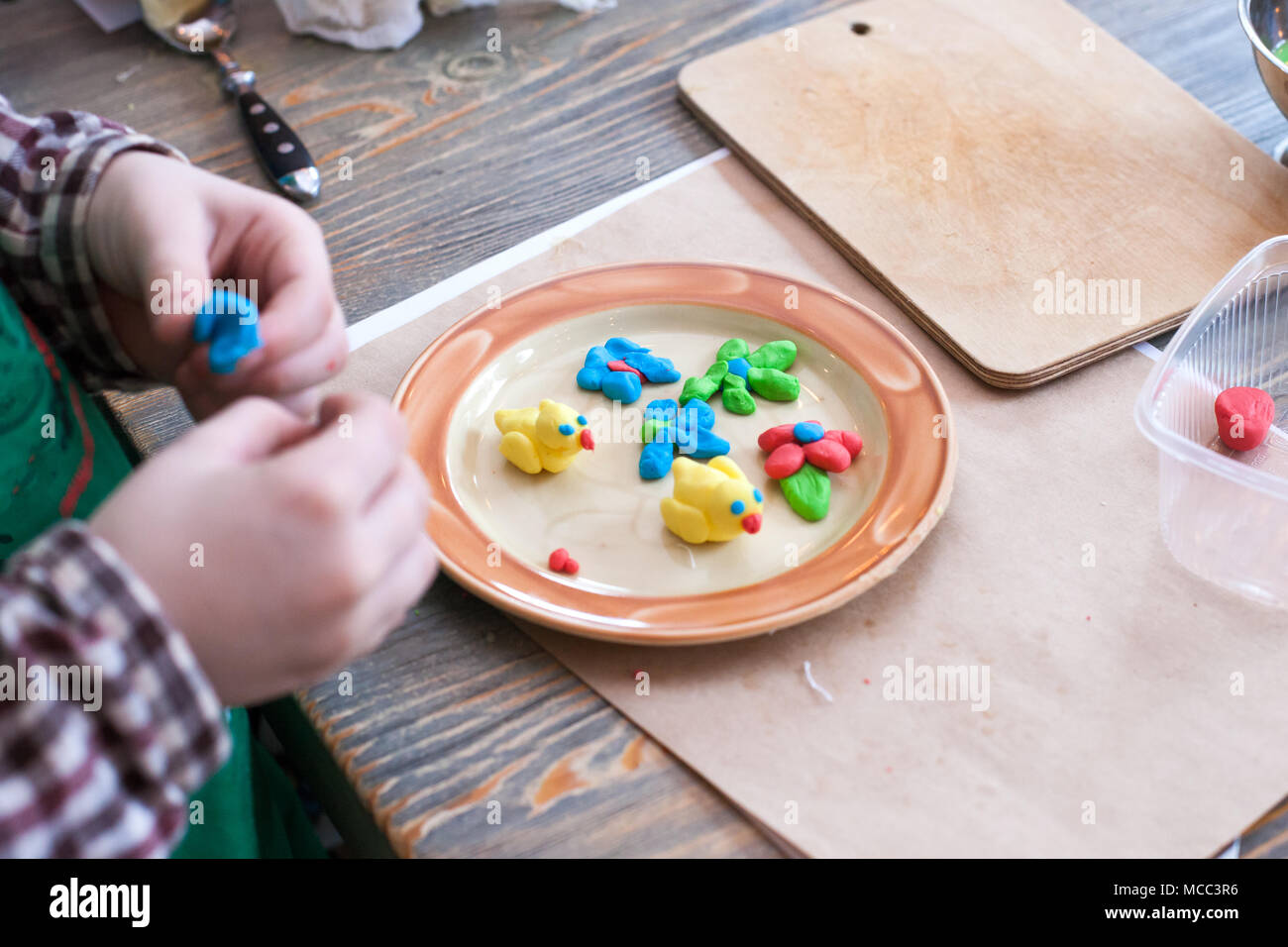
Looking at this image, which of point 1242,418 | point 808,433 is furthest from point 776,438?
→ point 1242,418

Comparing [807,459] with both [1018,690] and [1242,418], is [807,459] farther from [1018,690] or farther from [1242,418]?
[1242,418]

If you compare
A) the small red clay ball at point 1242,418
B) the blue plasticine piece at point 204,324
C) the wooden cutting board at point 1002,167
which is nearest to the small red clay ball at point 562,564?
the blue plasticine piece at point 204,324

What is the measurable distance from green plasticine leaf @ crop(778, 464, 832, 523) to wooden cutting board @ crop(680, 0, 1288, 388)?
7.3 inches

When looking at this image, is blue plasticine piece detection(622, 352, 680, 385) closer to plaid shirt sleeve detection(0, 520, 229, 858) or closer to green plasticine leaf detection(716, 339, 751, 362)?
green plasticine leaf detection(716, 339, 751, 362)

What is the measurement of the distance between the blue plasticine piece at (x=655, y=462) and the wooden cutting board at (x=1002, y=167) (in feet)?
0.88

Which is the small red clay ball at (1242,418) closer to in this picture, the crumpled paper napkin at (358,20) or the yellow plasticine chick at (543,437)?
the yellow plasticine chick at (543,437)

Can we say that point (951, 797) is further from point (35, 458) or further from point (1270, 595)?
point (35, 458)

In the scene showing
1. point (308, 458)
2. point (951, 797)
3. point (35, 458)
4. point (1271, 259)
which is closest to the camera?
point (308, 458)

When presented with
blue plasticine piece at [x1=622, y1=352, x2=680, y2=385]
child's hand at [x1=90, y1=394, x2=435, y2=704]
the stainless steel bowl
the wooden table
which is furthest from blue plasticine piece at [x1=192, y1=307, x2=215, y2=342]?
the stainless steel bowl

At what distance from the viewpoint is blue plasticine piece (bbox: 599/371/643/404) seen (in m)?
0.77

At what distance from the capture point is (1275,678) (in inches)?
24.7
